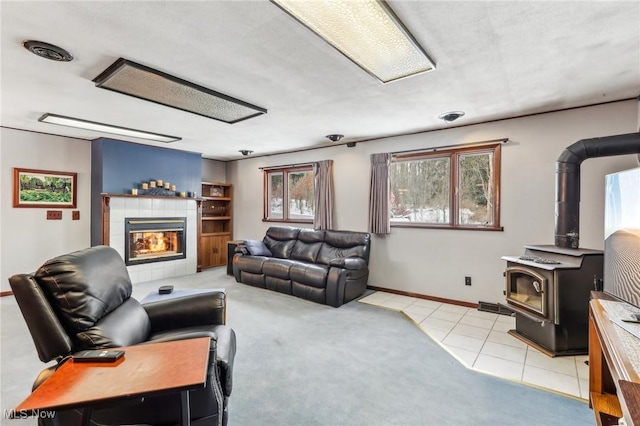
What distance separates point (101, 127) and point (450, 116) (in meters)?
4.67

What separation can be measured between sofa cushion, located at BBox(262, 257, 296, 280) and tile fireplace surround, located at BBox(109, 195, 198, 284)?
6.73ft

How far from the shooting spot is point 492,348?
109 inches

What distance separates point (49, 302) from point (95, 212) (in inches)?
173

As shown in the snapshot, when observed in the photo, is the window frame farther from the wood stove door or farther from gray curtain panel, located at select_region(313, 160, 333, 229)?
the wood stove door

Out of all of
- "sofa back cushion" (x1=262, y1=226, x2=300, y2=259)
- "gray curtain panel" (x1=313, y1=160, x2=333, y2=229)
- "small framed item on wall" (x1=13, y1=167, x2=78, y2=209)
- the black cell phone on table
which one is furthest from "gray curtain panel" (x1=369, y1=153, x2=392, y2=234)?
"small framed item on wall" (x1=13, y1=167, x2=78, y2=209)

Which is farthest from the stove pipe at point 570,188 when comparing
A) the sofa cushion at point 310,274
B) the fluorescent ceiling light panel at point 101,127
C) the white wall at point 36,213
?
the white wall at point 36,213

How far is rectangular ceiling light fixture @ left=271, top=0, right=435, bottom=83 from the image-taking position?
1.61 m

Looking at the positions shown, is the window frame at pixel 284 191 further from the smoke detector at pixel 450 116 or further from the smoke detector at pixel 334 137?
the smoke detector at pixel 450 116

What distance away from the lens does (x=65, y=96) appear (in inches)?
118

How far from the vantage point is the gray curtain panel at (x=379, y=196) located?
4.60 metres

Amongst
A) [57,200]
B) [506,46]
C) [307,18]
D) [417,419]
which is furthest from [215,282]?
[506,46]

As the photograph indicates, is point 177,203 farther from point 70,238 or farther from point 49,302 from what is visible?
point 49,302

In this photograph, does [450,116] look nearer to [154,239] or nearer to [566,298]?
[566,298]

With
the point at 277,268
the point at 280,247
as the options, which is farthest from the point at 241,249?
the point at 277,268
